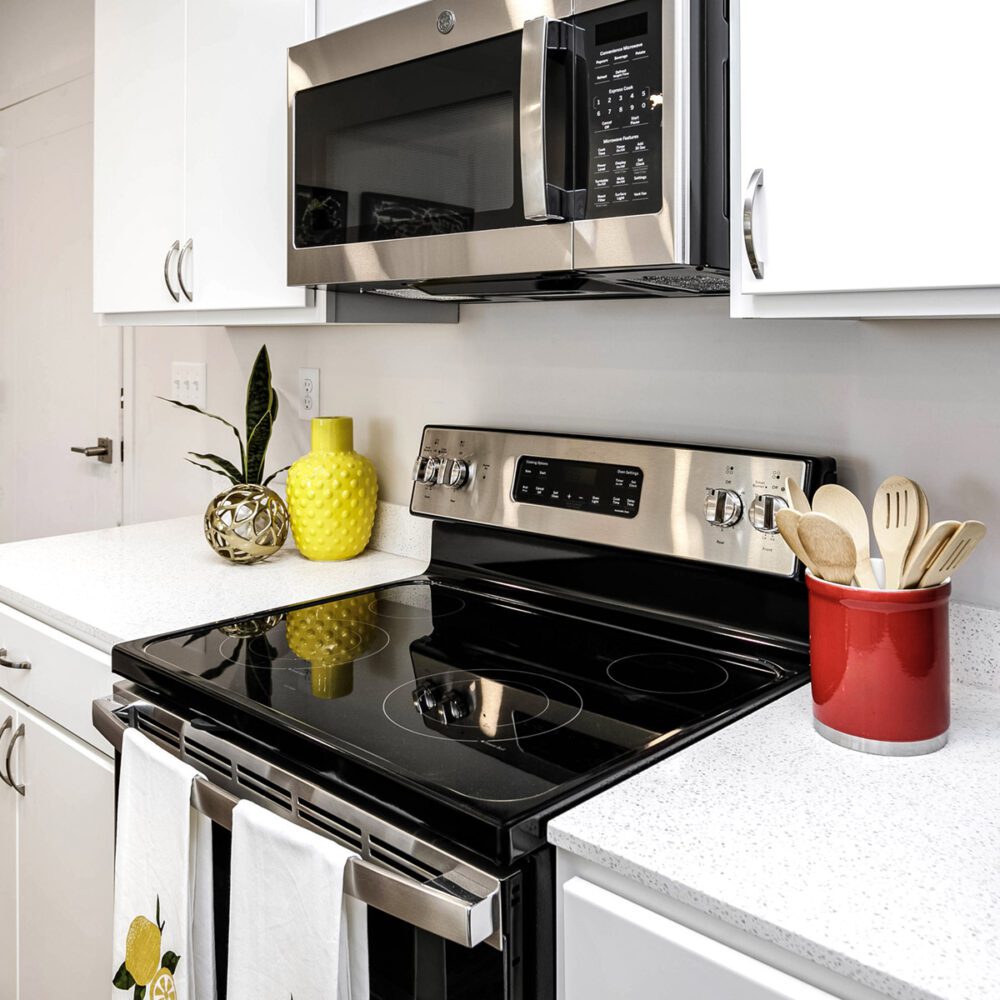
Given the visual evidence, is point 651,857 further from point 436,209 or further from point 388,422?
point 388,422

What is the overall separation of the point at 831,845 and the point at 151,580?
123 cm

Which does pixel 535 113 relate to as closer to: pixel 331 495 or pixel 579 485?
pixel 579 485

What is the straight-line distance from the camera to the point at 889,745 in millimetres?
950

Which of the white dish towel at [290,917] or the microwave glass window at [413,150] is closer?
the white dish towel at [290,917]

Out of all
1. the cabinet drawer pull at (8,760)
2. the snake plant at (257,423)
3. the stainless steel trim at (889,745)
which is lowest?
the cabinet drawer pull at (8,760)

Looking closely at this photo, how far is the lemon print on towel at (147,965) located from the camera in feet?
3.62

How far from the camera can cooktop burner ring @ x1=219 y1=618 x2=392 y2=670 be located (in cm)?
123

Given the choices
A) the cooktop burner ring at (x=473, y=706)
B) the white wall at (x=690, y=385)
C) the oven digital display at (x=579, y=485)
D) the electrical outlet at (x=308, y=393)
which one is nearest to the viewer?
the cooktop burner ring at (x=473, y=706)

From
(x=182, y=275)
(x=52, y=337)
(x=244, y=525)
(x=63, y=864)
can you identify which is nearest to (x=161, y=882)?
(x=63, y=864)

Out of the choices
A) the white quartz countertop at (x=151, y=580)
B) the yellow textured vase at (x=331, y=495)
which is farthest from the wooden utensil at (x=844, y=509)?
the yellow textured vase at (x=331, y=495)

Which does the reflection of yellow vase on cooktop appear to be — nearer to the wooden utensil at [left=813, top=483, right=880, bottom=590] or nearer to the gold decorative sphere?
the gold decorative sphere

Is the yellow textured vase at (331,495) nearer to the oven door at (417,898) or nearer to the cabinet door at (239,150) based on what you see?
the cabinet door at (239,150)

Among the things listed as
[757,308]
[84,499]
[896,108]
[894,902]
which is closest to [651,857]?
[894,902]

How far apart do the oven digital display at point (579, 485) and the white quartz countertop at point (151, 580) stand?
34 centimetres
